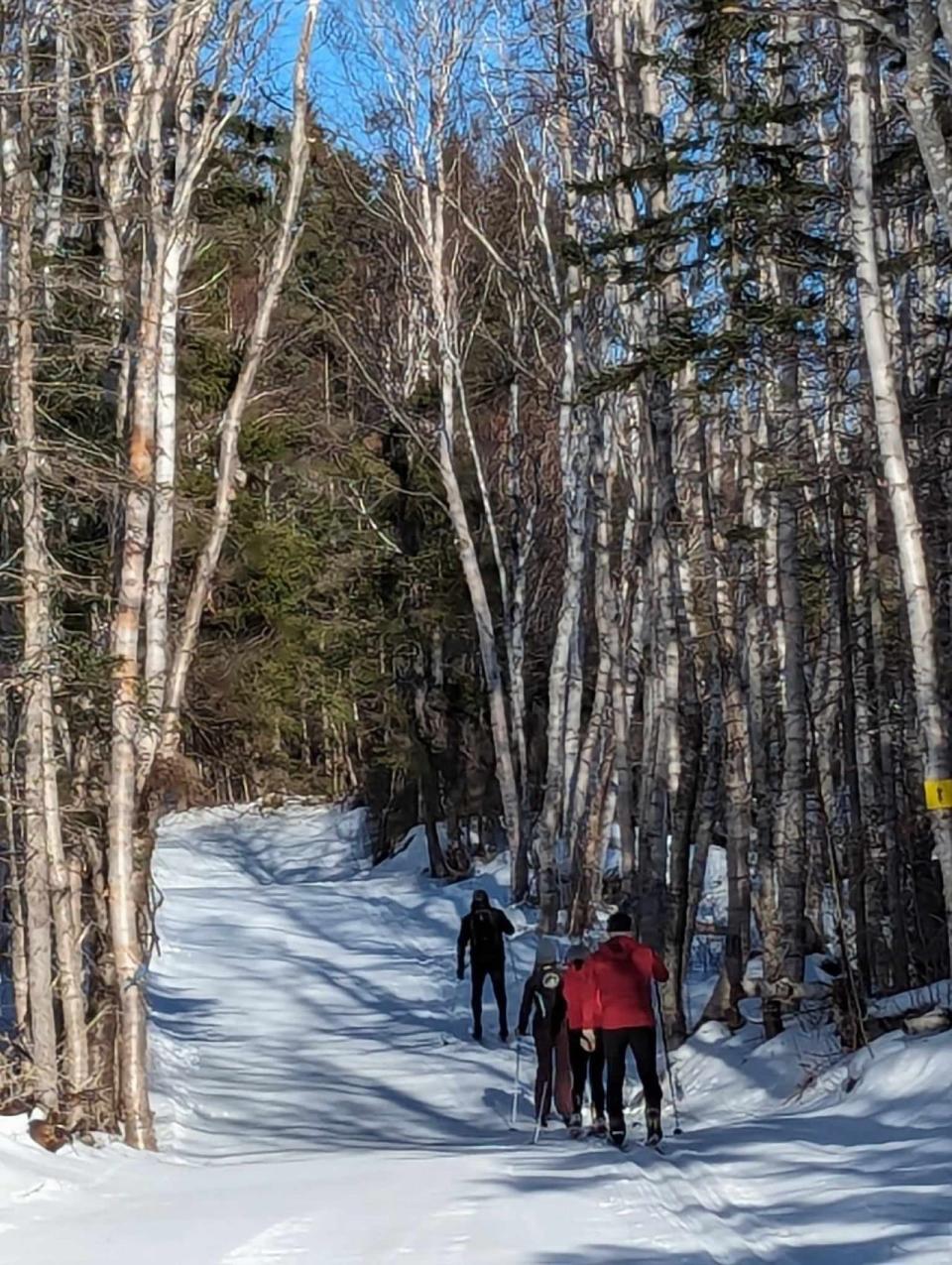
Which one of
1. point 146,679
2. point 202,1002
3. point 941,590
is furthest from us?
point 202,1002

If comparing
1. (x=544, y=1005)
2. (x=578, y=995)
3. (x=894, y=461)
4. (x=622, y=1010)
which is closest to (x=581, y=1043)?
(x=578, y=995)

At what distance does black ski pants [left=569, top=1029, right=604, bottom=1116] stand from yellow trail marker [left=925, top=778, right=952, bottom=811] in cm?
297

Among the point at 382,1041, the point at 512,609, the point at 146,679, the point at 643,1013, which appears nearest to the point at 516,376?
the point at 512,609

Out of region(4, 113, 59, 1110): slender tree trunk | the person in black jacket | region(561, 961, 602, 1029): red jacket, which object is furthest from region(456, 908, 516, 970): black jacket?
region(4, 113, 59, 1110): slender tree trunk

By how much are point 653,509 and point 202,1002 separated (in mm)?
10285

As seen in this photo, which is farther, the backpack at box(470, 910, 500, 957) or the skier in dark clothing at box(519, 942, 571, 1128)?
the backpack at box(470, 910, 500, 957)

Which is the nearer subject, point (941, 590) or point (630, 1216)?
point (630, 1216)

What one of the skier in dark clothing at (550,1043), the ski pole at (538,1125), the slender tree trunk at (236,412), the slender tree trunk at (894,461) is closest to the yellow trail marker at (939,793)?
the slender tree trunk at (894,461)

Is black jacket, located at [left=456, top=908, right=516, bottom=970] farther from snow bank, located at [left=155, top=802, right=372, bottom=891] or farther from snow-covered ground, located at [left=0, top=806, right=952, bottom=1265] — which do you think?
snow bank, located at [left=155, top=802, right=372, bottom=891]

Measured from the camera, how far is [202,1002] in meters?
24.9

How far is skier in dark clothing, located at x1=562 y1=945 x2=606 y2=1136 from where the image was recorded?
13344mm

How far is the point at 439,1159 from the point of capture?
454 inches

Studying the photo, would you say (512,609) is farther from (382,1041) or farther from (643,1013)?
(643,1013)

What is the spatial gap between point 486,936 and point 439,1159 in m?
10.2
